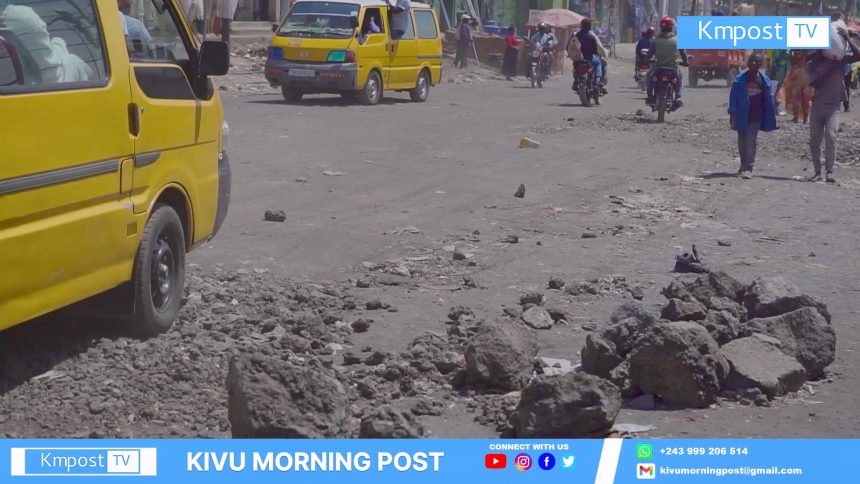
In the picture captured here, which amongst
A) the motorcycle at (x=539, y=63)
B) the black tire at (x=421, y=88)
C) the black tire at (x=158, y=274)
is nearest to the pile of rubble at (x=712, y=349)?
the black tire at (x=158, y=274)

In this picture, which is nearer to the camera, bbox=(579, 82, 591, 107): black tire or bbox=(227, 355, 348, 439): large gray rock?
bbox=(227, 355, 348, 439): large gray rock

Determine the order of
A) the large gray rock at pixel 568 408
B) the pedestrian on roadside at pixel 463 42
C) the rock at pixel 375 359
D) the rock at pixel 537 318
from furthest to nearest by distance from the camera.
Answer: the pedestrian on roadside at pixel 463 42, the rock at pixel 537 318, the rock at pixel 375 359, the large gray rock at pixel 568 408

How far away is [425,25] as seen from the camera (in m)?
25.8

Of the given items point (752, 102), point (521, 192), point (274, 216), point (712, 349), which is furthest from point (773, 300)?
point (752, 102)

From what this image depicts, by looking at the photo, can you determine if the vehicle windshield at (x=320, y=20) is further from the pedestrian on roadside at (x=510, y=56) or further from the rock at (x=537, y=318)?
the rock at (x=537, y=318)

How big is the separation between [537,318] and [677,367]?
1.71 metres

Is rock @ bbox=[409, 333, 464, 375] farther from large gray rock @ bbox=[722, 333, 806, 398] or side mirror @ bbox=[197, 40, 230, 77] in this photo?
side mirror @ bbox=[197, 40, 230, 77]

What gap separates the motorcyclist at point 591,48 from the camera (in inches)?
961

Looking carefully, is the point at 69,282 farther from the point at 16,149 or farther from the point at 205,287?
the point at 205,287

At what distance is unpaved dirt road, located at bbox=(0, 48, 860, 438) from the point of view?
539 cm

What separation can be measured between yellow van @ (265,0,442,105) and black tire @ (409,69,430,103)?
21.7 inches

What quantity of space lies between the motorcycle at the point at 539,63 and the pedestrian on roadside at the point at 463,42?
467 cm

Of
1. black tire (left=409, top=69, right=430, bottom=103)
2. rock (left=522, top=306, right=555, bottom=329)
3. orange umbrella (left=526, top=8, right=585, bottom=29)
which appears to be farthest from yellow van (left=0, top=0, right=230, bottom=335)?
orange umbrella (left=526, top=8, right=585, bottom=29)

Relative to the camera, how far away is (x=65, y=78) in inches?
208
